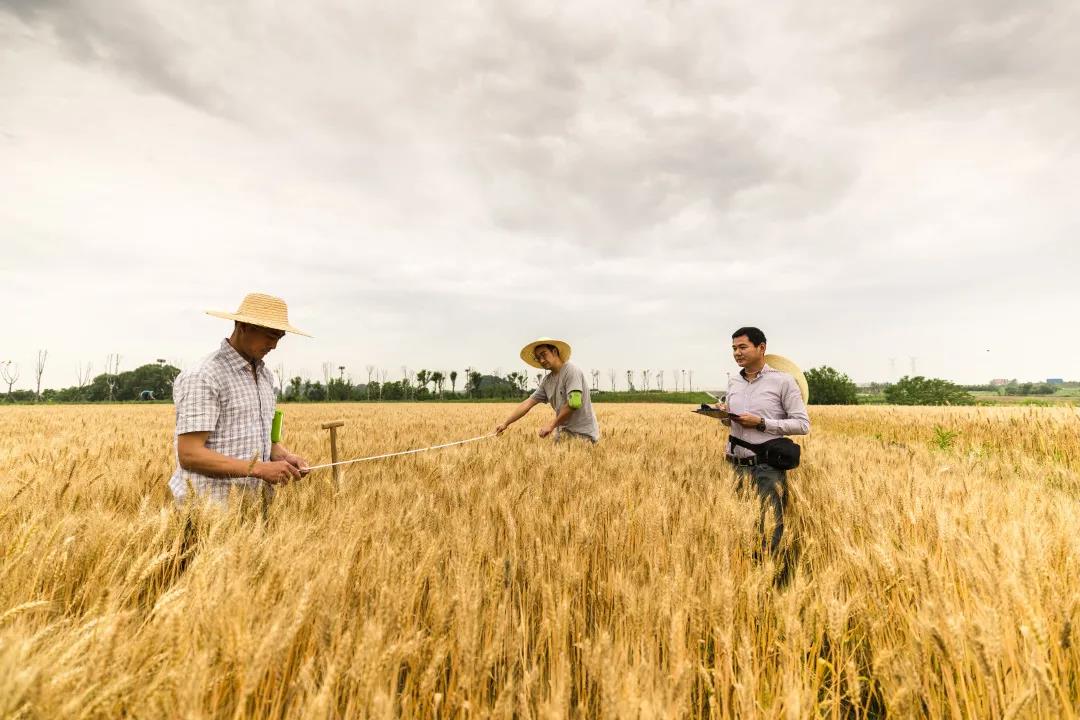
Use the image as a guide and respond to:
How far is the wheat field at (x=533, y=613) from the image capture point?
3.64 feet

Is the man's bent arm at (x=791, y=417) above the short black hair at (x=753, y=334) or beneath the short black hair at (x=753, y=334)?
beneath

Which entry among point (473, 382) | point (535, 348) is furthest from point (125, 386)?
point (535, 348)

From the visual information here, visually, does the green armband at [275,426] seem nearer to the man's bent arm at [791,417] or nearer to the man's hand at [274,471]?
the man's hand at [274,471]

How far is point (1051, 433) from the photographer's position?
25.3ft

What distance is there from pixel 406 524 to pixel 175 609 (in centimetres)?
124

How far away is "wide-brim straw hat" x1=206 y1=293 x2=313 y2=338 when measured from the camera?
300cm

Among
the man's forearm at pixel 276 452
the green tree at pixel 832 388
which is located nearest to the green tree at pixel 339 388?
the green tree at pixel 832 388

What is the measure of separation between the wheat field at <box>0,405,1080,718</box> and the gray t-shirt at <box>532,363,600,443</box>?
3.46 metres

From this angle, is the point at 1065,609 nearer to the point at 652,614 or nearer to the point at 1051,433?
the point at 652,614

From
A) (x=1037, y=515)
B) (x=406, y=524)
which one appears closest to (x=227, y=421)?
(x=406, y=524)

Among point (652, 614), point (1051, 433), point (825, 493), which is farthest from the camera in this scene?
point (1051, 433)

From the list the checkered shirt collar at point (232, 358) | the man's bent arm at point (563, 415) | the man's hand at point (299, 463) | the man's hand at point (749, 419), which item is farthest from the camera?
the man's bent arm at point (563, 415)

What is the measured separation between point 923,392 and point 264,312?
7730 cm

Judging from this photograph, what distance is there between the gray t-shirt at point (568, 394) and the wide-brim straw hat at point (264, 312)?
3869 mm
